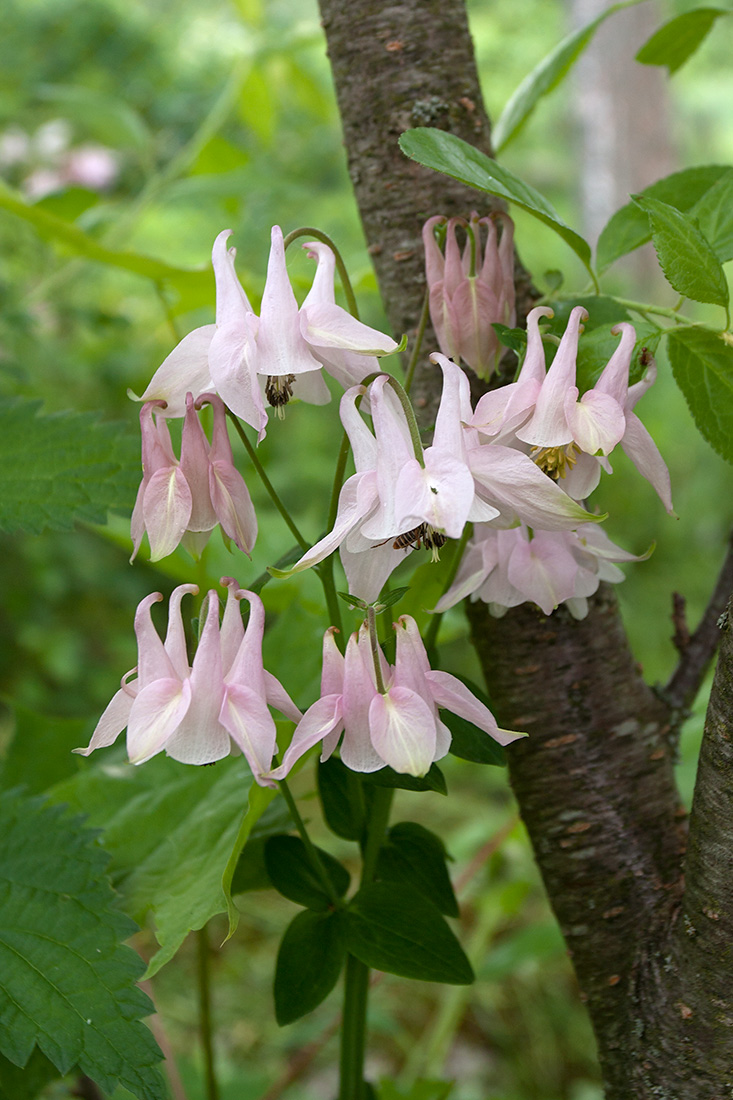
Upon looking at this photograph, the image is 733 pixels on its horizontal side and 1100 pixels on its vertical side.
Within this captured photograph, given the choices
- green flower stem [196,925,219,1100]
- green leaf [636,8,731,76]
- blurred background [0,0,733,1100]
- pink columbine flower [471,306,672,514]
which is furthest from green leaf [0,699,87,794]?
green leaf [636,8,731,76]

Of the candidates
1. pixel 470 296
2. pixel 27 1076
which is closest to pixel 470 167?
pixel 470 296

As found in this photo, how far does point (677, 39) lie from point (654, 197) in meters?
0.18

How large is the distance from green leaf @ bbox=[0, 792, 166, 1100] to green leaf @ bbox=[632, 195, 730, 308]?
420 mm

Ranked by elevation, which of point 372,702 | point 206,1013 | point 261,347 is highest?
point 261,347

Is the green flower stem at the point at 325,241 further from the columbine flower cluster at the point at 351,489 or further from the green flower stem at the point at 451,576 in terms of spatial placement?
the green flower stem at the point at 451,576

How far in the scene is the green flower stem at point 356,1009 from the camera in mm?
516

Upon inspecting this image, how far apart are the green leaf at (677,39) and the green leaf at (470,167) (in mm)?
280

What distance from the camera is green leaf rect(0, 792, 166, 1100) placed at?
1.44 feet

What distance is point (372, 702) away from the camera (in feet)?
1.22

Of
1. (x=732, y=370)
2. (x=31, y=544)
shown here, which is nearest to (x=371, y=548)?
(x=732, y=370)

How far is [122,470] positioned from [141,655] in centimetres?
20

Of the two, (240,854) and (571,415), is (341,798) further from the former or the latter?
(571,415)

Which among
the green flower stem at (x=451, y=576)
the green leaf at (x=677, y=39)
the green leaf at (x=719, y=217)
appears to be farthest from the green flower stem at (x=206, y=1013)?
the green leaf at (x=677, y=39)

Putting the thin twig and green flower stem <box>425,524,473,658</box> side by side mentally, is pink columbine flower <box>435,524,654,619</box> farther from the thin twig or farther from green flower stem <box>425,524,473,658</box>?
the thin twig
